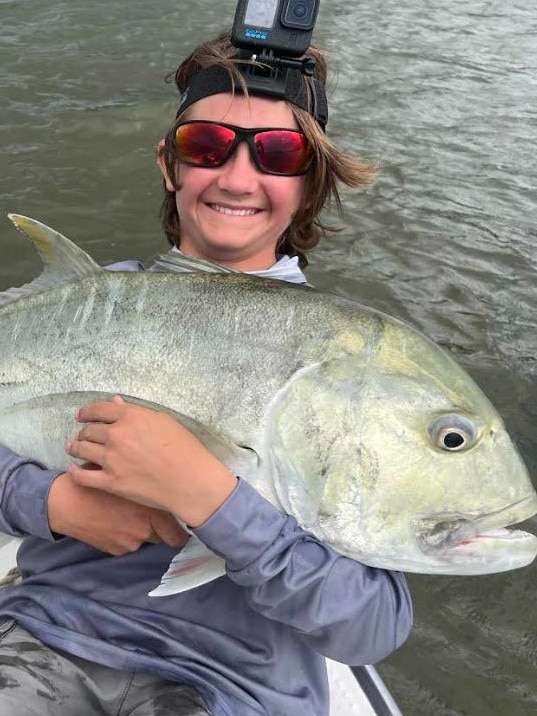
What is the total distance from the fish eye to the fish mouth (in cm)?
17

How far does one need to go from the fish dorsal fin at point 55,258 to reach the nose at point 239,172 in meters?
0.56

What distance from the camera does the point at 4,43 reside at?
11.4 metres

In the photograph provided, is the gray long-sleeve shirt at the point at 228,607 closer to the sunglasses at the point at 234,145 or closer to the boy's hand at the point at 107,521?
the boy's hand at the point at 107,521

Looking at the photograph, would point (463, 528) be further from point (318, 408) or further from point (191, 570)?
point (191, 570)

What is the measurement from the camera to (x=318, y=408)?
180cm

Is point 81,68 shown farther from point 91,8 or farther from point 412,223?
point 412,223

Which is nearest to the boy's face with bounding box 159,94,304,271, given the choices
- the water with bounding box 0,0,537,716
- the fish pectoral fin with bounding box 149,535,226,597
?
the fish pectoral fin with bounding box 149,535,226,597

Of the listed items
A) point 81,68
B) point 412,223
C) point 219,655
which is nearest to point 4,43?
point 81,68

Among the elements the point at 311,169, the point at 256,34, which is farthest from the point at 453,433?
the point at 256,34

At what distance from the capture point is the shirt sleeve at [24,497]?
2016mm

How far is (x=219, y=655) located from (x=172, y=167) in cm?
174

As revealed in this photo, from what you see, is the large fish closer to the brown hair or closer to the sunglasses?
the sunglasses

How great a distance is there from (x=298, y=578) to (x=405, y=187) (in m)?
7.59

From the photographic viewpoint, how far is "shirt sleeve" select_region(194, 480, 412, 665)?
5.71 feet
